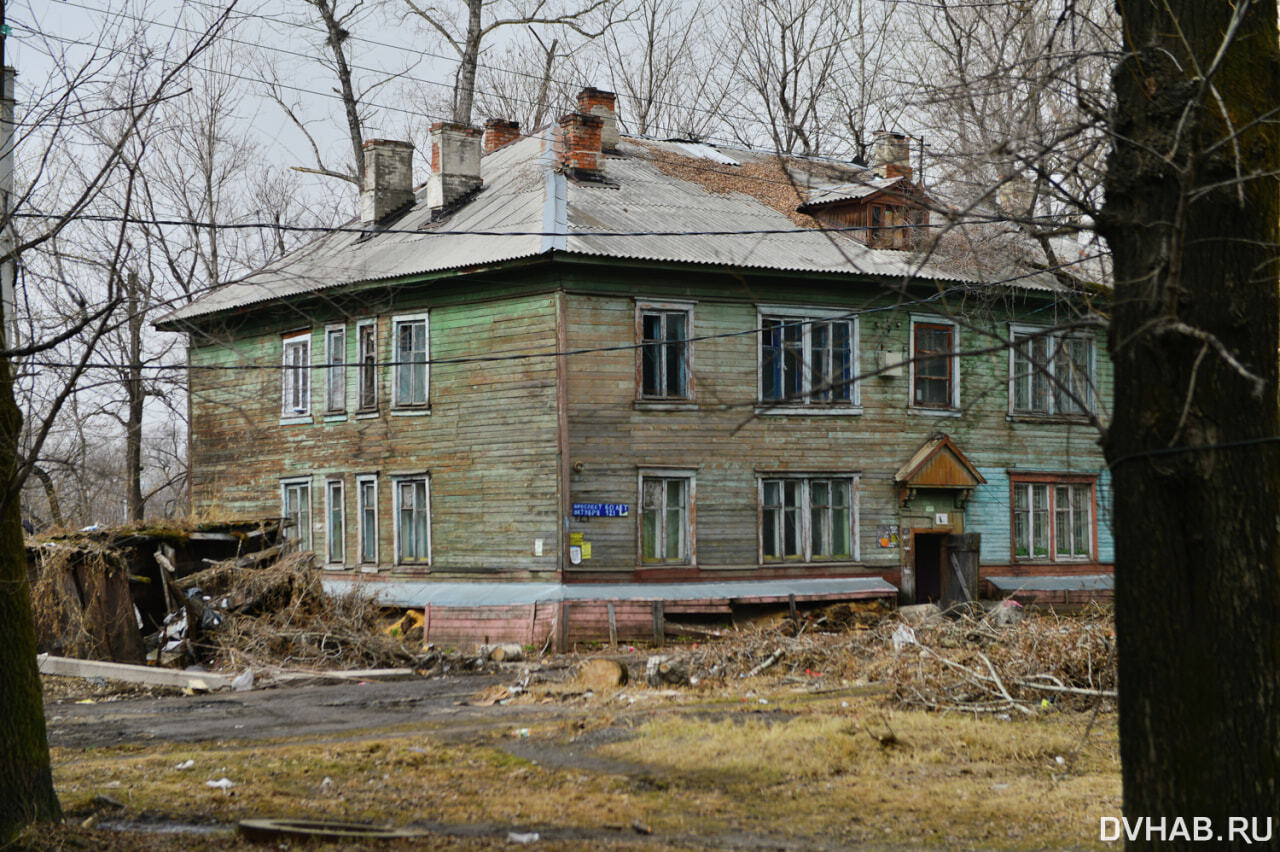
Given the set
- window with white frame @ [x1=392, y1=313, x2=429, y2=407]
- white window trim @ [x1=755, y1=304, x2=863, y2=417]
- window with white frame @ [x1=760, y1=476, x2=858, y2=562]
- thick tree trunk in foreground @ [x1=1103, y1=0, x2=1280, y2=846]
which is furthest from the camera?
window with white frame @ [x1=392, y1=313, x2=429, y2=407]

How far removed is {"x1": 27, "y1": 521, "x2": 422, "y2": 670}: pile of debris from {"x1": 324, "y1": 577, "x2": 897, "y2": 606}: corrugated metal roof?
56.9 inches

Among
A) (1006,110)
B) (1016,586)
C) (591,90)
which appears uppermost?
(591,90)

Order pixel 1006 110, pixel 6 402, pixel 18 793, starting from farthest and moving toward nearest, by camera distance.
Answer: pixel 6 402
pixel 18 793
pixel 1006 110

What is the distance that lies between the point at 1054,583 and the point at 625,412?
420 inches

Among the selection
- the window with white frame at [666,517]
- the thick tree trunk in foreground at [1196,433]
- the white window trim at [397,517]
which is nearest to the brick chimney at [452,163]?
the white window trim at [397,517]

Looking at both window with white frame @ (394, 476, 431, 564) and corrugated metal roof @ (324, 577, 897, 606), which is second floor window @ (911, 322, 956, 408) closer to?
corrugated metal roof @ (324, 577, 897, 606)

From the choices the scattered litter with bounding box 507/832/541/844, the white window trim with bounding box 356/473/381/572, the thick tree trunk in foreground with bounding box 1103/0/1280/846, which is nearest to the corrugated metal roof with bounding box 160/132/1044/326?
the white window trim with bounding box 356/473/381/572

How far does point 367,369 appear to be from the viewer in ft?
83.5

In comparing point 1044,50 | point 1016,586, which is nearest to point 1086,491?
point 1016,586

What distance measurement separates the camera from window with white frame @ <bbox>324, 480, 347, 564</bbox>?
26.1 metres

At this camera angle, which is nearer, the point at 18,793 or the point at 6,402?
the point at 18,793

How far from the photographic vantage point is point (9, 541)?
7.71 m

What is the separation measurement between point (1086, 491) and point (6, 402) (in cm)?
2447

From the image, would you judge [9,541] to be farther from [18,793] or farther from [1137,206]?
[1137,206]
